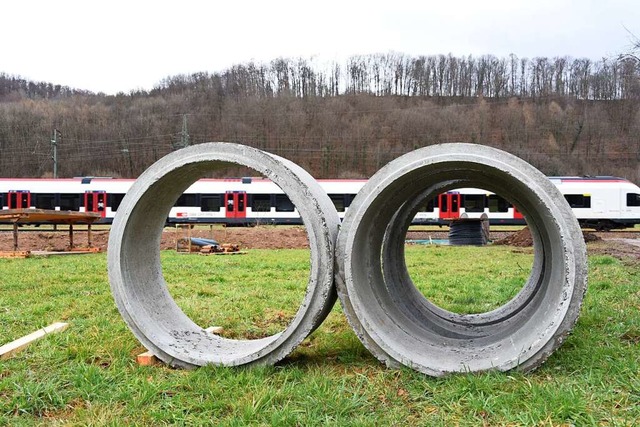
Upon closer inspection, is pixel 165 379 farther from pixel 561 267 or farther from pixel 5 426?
pixel 561 267

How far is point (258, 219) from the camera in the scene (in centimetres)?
2948

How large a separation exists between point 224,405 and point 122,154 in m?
65.6

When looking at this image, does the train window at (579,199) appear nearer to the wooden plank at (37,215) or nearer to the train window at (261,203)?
the train window at (261,203)

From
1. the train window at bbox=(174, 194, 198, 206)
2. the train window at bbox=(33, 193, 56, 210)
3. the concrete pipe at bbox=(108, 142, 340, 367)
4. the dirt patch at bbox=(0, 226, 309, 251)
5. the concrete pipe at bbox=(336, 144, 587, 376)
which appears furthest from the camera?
the train window at bbox=(33, 193, 56, 210)

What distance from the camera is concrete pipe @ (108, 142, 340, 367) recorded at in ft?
13.2

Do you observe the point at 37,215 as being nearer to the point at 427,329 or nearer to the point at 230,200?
the point at 427,329

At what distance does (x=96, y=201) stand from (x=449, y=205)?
56.4 ft

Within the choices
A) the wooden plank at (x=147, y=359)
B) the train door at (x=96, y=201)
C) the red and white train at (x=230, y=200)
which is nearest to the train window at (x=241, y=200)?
the red and white train at (x=230, y=200)

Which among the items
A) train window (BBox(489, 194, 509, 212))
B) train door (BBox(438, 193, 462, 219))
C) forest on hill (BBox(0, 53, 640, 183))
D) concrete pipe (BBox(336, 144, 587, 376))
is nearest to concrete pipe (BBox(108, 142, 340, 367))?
concrete pipe (BBox(336, 144, 587, 376))

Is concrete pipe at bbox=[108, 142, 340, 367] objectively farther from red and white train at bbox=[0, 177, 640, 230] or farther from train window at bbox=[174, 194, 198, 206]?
train window at bbox=[174, 194, 198, 206]

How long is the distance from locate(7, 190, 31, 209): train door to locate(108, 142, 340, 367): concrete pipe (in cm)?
2778

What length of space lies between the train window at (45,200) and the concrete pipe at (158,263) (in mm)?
27291

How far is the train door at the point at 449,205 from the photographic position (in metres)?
29.4

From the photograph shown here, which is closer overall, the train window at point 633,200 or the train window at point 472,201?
the train window at point 633,200
